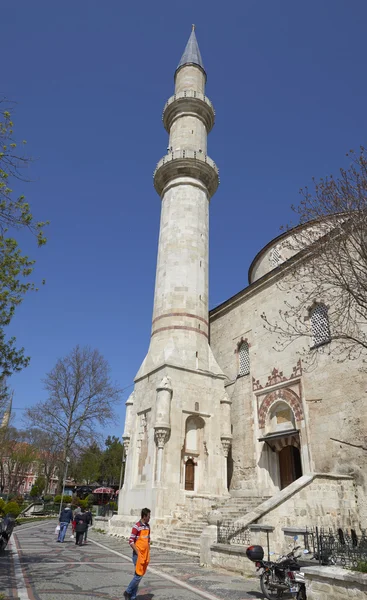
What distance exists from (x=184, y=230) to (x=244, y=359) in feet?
24.4

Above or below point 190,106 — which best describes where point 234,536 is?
below

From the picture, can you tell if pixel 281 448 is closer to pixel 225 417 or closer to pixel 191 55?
pixel 225 417

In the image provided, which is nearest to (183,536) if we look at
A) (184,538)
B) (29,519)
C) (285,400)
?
(184,538)

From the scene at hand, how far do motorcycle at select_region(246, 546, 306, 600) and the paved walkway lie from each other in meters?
0.29

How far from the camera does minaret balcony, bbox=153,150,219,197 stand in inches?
896

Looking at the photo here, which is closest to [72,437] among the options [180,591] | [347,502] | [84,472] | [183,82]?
[84,472]

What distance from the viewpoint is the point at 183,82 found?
26.8 m

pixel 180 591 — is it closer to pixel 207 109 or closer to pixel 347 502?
pixel 347 502

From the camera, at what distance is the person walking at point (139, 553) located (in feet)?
19.6

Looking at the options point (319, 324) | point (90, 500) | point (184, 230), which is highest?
point (184, 230)

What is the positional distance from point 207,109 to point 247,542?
23.7m

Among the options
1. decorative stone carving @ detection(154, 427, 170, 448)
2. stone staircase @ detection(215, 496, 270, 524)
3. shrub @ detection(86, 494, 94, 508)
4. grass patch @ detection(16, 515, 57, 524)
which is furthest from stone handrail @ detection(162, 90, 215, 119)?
shrub @ detection(86, 494, 94, 508)

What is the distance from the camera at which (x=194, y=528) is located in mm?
14234

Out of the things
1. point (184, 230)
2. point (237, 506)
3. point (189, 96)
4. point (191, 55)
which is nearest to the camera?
point (237, 506)
